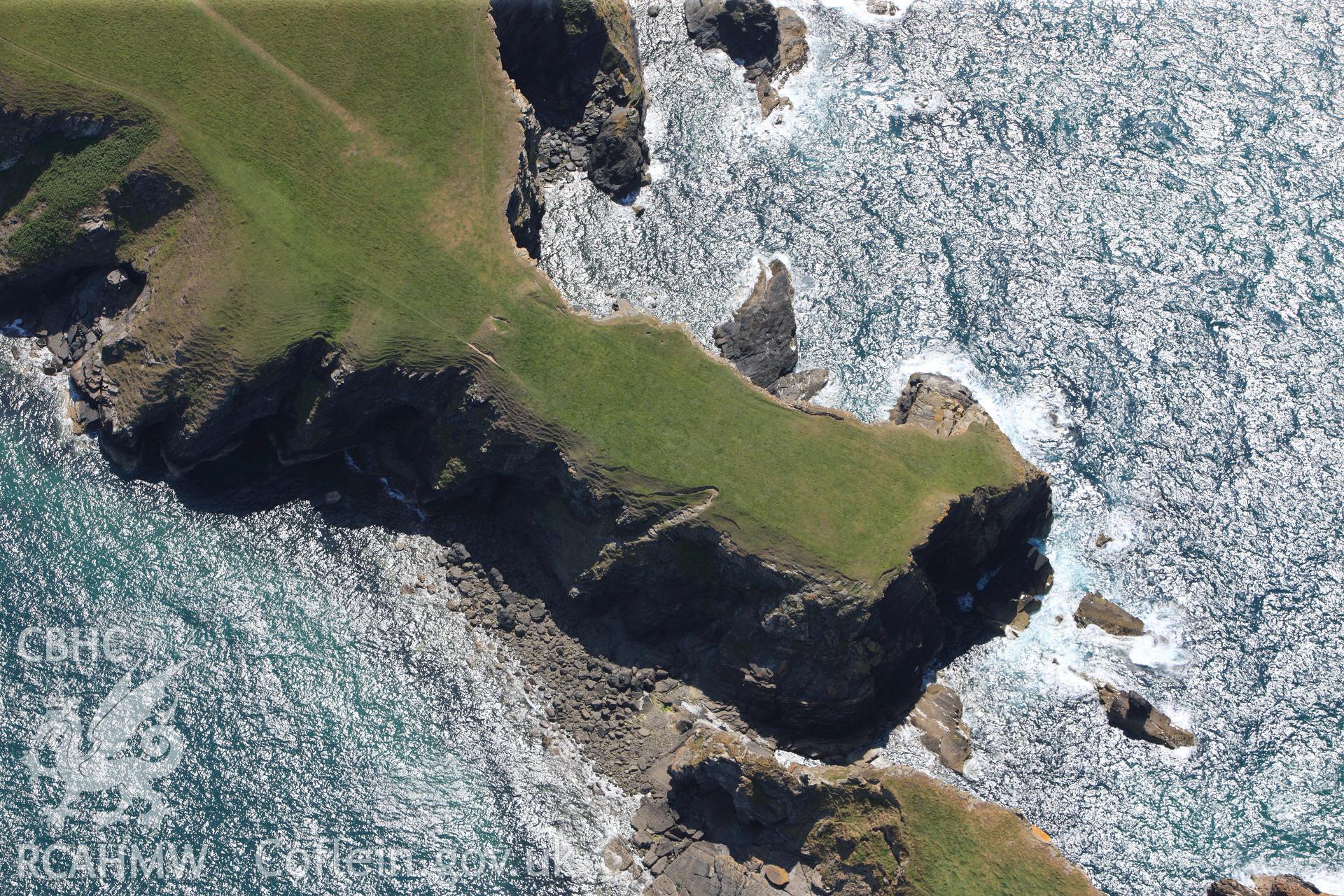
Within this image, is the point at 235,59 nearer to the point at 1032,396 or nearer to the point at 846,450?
the point at 846,450

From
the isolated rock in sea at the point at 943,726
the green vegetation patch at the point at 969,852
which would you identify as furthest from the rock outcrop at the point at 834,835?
the isolated rock in sea at the point at 943,726

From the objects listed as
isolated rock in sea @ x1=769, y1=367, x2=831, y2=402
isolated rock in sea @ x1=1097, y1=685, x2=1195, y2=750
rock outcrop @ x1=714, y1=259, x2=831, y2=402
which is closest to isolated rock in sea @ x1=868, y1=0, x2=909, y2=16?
rock outcrop @ x1=714, y1=259, x2=831, y2=402

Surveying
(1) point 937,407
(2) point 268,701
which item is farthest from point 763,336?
(2) point 268,701

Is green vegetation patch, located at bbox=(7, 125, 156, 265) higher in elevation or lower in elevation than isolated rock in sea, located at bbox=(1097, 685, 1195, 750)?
higher

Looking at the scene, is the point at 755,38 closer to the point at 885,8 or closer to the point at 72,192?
the point at 885,8

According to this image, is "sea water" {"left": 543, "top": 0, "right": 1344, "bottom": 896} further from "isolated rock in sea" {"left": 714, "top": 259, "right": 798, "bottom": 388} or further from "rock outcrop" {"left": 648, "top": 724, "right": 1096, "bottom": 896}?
"rock outcrop" {"left": 648, "top": 724, "right": 1096, "bottom": 896}

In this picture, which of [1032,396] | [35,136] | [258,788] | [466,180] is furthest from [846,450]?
[35,136]

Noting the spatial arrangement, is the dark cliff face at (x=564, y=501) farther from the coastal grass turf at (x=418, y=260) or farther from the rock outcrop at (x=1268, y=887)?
the rock outcrop at (x=1268, y=887)
